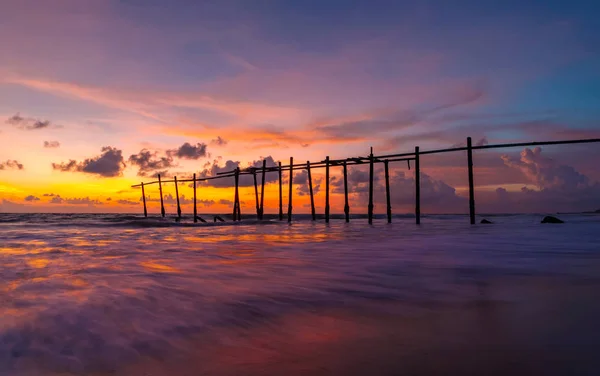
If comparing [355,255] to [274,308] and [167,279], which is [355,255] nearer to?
[167,279]

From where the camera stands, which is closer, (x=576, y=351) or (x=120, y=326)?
(x=576, y=351)

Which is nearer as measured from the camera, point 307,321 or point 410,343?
point 410,343

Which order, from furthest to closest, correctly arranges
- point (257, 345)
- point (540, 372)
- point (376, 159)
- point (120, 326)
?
point (376, 159) → point (120, 326) → point (257, 345) → point (540, 372)

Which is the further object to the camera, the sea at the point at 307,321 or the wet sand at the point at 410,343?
the sea at the point at 307,321

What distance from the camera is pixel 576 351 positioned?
199cm

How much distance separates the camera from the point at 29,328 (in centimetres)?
284

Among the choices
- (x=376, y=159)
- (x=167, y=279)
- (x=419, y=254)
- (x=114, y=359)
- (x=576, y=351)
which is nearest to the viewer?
(x=576, y=351)

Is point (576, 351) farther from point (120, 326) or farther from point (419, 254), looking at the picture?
point (419, 254)

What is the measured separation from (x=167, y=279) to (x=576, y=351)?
4196 millimetres

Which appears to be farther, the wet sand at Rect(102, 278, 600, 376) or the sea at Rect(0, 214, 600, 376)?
the sea at Rect(0, 214, 600, 376)

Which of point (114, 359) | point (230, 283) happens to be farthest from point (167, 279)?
point (114, 359)

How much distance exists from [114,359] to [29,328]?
1151 mm

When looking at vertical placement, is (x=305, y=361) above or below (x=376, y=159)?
below

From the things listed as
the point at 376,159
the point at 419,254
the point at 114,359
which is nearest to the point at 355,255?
the point at 419,254
